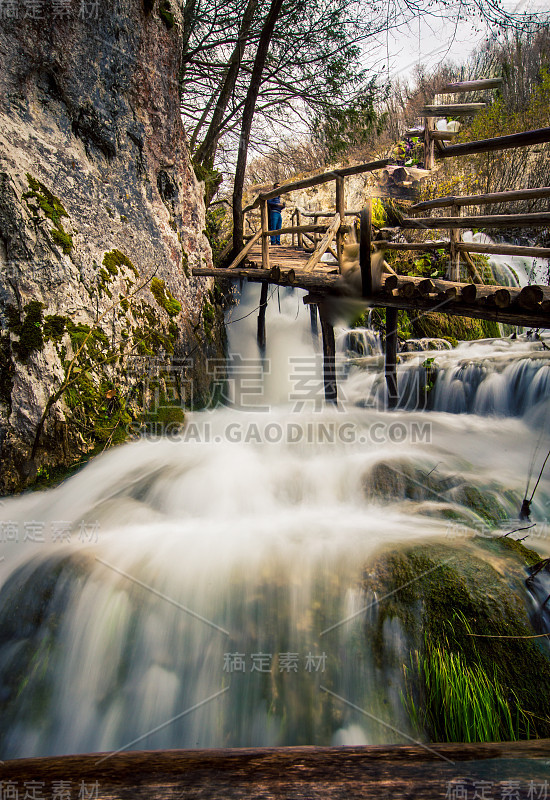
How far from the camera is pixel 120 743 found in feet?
7.92

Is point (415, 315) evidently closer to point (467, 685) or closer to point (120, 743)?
point (467, 685)

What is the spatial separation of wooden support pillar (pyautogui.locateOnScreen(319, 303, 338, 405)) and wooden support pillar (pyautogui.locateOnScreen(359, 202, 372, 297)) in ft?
5.00

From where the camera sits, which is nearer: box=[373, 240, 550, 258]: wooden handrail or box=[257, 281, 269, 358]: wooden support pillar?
box=[373, 240, 550, 258]: wooden handrail

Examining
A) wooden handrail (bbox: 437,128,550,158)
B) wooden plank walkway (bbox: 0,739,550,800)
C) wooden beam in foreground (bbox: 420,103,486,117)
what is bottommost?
wooden plank walkway (bbox: 0,739,550,800)

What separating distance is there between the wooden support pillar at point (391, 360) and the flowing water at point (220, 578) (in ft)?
5.96

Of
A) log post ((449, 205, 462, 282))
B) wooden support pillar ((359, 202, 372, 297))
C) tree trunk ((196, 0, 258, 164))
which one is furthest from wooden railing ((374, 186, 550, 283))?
tree trunk ((196, 0, 258, 164))

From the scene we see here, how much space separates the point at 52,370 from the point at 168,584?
2.70 metres

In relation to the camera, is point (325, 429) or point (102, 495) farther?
point (325, 429)

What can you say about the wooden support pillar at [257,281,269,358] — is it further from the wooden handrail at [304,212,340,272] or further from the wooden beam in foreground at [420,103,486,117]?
the wooden beam in foreground at [420,103,486,117]

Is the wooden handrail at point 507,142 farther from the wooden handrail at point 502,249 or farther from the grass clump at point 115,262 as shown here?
the grass clump at point 115,262

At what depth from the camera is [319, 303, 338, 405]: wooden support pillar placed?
7.17 m

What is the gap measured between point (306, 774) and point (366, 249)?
484 centimetres

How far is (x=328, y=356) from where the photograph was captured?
24.2 ft

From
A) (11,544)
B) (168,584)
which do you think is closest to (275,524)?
(168,584)
